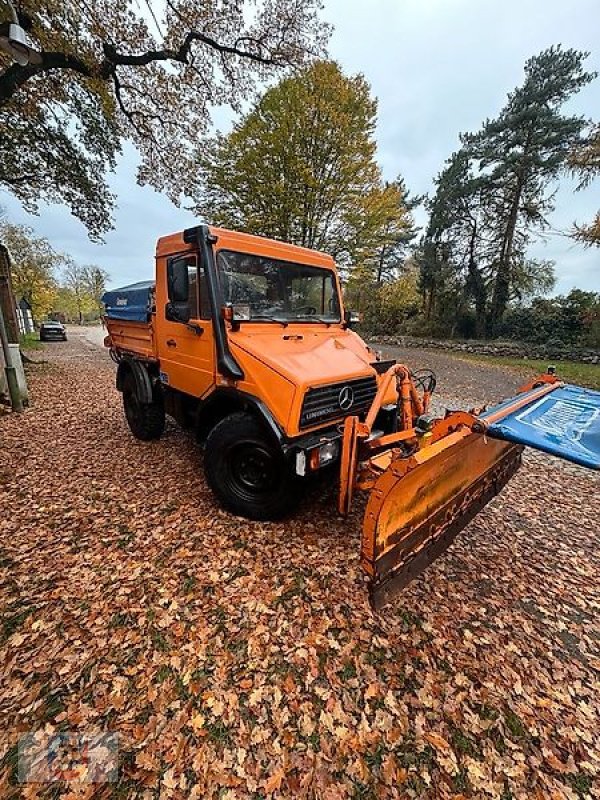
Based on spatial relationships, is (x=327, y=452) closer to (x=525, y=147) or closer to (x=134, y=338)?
(x=134, y=338)

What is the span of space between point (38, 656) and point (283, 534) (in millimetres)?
1912

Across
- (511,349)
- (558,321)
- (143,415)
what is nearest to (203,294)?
(143,415)

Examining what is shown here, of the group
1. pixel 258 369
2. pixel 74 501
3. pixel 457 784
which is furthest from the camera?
pixel 74 501

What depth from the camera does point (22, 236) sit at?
85.7 feet

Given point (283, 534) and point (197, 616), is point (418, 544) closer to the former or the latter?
point (283, 534)

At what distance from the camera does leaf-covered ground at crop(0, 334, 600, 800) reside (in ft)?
5.64

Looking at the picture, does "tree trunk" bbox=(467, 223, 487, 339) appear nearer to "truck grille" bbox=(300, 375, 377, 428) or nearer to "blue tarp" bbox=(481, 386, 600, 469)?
"blue tarp" bbox=(481, 386, 600, 469)

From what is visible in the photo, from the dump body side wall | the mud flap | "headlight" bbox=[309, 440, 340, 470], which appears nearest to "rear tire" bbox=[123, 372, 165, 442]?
the dump body side wall

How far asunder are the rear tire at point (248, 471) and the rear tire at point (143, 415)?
2.09 metres

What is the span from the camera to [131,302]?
17.6 ft

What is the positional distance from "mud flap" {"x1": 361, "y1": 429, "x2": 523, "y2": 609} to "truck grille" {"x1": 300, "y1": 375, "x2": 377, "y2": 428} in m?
1.05

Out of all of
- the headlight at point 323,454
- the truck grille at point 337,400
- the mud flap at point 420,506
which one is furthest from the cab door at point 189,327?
the mud flap at point 420,506

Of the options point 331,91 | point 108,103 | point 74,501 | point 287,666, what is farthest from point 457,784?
point 331,91

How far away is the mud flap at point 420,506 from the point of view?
6.76ft
